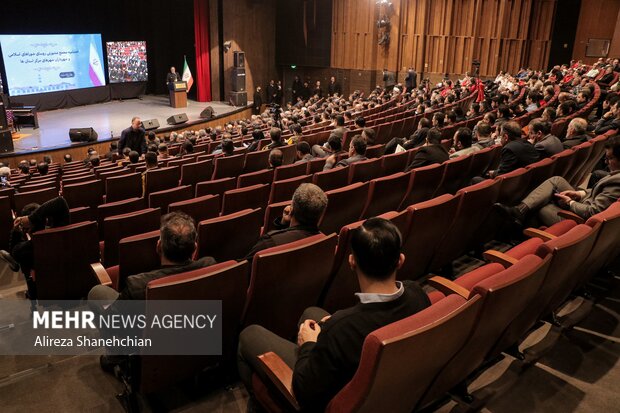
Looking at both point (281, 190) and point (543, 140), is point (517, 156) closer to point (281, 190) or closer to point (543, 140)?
point (543, 140)

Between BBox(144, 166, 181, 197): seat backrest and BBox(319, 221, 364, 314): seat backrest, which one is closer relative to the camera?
BBox(319, 221, 364, 314): seat backrest

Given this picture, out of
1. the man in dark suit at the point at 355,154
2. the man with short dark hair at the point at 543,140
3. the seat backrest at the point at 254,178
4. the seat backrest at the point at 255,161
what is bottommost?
the seat backrest at the point at 255,161

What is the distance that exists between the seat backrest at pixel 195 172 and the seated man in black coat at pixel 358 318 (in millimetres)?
3899

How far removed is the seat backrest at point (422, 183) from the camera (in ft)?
13.0

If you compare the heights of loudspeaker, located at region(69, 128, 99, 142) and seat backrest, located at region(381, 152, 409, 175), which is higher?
seat backrest, located at region(381, 152, 409, 175)

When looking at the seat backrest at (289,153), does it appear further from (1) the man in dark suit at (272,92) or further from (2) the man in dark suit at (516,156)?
(1) the man in dark suit at (272,92)

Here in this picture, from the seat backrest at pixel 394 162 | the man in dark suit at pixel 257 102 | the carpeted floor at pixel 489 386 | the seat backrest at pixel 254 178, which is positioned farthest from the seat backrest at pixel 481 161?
the man in dark suit at pixel 257 102

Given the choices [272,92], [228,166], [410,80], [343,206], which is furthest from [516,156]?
[272,92]

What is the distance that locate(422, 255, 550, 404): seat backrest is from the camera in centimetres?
181

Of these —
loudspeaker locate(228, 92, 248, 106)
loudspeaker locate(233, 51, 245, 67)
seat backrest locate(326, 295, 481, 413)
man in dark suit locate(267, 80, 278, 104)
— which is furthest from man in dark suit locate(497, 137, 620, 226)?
man in dark suit locate(267, 80, 278, 104)

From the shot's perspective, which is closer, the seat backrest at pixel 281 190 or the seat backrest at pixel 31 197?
the seat backrest at pixel 281 190

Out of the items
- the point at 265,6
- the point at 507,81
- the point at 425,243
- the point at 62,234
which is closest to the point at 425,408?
the point at 425,243

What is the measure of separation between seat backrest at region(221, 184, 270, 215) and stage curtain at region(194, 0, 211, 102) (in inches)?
607

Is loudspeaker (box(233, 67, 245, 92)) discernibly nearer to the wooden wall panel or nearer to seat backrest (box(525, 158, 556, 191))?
the wooden wall panel
